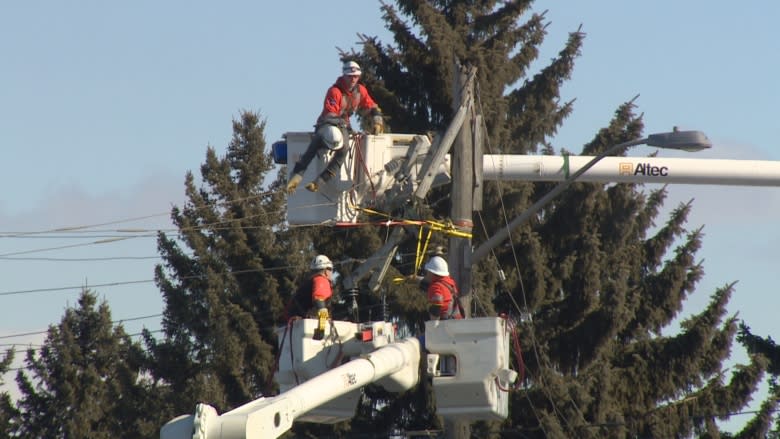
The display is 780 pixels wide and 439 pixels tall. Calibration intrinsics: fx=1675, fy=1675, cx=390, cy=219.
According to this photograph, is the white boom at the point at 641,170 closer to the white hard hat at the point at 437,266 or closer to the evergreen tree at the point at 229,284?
the white hard hat at the point at 437,266

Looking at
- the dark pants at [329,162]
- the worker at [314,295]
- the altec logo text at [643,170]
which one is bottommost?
the worker at [314,295]

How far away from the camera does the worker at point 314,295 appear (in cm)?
2019

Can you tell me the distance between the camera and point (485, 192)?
3027 cm

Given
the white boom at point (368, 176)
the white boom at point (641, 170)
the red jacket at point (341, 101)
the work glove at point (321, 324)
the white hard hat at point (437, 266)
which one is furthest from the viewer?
the white boom at point (641, 170)

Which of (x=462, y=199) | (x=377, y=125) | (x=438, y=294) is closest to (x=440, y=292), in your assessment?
(x=438, y=294)

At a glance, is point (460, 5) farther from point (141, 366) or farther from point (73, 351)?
point (73, 351)

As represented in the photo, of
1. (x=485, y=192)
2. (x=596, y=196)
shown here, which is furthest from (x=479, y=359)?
(x=596, y=196)

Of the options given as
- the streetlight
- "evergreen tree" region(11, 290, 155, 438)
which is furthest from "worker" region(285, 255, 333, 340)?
"evergreen tree" region(11, 290, 155, 438)

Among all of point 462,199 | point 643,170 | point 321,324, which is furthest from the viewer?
point 643,170

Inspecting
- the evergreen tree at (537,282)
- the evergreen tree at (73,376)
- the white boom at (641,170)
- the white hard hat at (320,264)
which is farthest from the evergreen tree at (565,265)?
the evergreen tree at (73,376)

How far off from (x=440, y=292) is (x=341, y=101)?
3478mm

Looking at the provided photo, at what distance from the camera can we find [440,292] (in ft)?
64.8

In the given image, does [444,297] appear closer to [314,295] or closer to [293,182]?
[314,295]

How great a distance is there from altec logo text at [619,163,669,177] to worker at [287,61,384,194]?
366 cm
